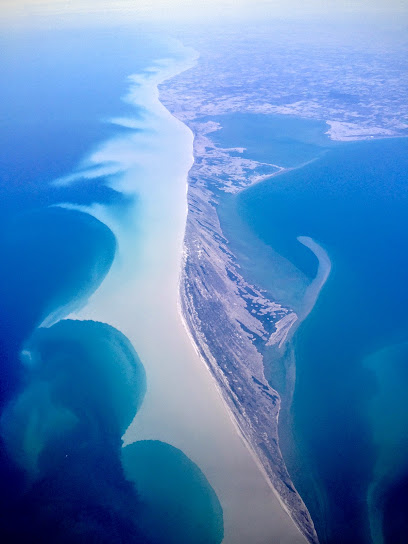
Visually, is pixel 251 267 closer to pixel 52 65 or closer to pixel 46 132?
pixel 46 132

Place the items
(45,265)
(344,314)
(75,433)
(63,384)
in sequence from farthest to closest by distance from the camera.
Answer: (45,265), (344,314), (63,384), (75,433)

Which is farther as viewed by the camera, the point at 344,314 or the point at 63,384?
the point at 344,314

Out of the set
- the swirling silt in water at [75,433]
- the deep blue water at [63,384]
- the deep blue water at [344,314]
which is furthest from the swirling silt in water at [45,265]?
the deep blue water at [344,314]

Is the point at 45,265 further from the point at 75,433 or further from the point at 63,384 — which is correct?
the point at 75,433

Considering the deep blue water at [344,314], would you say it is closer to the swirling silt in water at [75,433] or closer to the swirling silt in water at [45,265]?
the swirling silt in water at [75,433]

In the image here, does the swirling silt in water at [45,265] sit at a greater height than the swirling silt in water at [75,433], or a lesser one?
greater

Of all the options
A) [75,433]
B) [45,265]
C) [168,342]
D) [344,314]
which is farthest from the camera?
[45,265]

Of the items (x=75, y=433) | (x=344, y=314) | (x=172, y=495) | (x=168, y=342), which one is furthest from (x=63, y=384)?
(x=344, y=314)

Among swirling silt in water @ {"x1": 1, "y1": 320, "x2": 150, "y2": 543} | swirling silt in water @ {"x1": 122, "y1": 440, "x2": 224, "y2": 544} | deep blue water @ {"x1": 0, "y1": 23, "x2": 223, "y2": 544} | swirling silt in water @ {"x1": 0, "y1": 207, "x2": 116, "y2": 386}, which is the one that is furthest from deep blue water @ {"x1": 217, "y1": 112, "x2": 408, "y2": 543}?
swirling silt in water @ {"x1": 0, "y1": 207, "x2": 116, "y2": 386}
